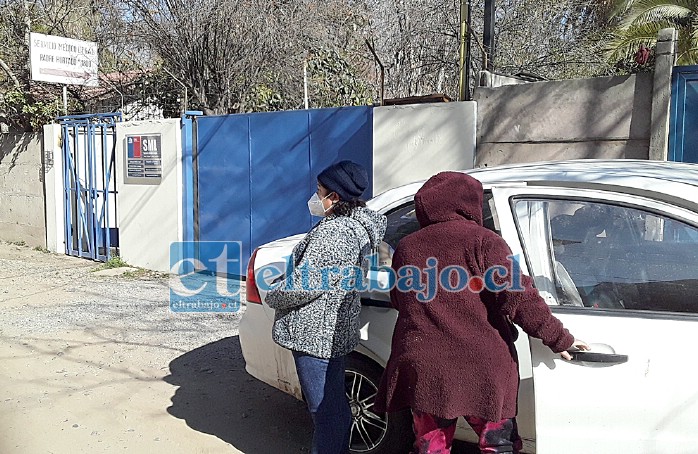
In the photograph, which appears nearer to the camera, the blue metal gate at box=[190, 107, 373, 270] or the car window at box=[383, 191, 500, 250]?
the car window at box=[383, 191, 500, 250]

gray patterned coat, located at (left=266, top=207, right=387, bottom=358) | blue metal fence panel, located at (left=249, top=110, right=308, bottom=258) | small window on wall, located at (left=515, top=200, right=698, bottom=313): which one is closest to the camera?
small window on wall, located at (left=515, top=200, right=698, bottom=313)

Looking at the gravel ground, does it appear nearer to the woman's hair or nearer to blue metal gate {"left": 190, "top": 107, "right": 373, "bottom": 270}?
blue metal gate {"left": 190, "top": 107, "right": 373, "bottom": 270}

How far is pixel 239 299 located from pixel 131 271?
2.39m

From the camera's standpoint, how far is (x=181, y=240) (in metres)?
9.16

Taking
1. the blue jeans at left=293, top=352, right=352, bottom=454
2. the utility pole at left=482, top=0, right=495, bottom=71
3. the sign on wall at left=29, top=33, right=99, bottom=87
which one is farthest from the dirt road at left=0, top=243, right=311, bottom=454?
the sign on wall at left=29, top=33, right=99, bottom=87

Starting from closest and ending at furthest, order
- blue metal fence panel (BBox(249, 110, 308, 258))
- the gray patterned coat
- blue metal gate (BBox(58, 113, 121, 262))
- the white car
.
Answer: the white car < the gray patterned coat < blue metal fence panel (BBox(249, 110, 308, 258)) < blue metal gate (BBox(58, 113, 121, 262))

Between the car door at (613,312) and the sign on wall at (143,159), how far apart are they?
6.84 m

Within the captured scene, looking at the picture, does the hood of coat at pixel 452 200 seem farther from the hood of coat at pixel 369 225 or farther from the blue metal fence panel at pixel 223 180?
the blue metal fence panel at pixel 223 180

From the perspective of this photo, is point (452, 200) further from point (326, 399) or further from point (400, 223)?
point (326, 399)

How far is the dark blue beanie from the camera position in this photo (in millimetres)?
3271

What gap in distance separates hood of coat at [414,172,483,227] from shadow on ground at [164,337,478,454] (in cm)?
184

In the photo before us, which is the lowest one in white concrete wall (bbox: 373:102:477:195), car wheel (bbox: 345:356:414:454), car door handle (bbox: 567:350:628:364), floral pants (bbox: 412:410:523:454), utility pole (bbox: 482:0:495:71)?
car wheel (bbox: 345:356:414:454)

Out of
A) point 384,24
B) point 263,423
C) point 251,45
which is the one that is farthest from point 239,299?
point 384,24

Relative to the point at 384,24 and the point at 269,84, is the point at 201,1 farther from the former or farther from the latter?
the point at 384,24
